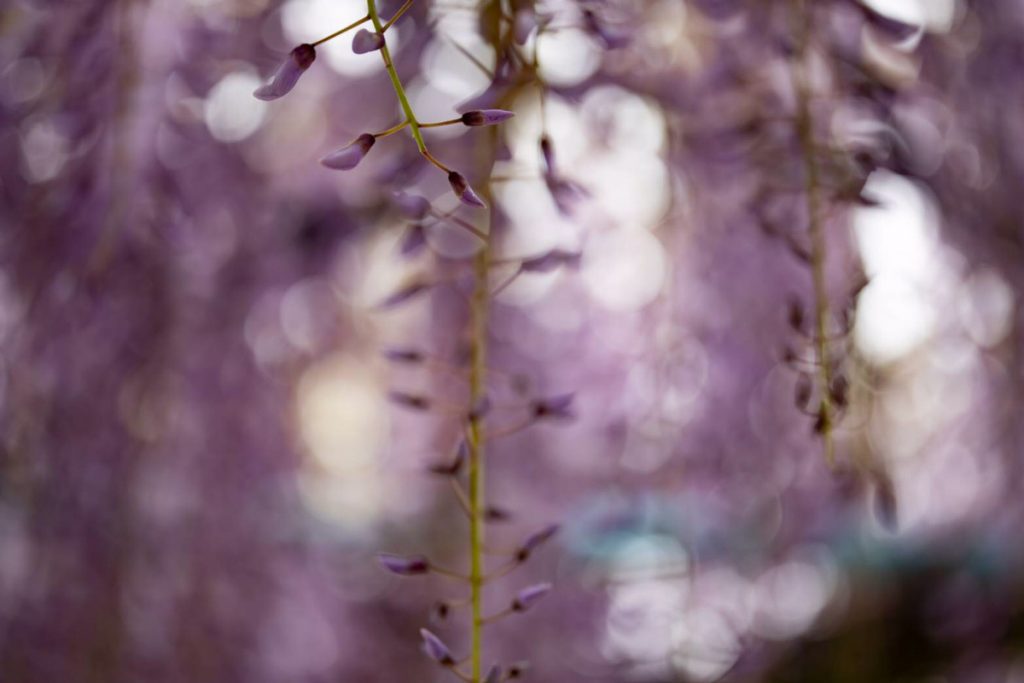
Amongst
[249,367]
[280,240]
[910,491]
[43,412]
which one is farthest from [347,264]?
[910,491]

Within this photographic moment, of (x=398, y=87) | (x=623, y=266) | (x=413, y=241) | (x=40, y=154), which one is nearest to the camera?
(x=398, y=87)

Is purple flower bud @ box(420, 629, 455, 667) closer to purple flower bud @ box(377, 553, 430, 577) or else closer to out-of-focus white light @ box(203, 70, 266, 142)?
purple flower bud @ box(377, 553, 430, 577)

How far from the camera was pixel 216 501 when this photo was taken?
1.46 metres

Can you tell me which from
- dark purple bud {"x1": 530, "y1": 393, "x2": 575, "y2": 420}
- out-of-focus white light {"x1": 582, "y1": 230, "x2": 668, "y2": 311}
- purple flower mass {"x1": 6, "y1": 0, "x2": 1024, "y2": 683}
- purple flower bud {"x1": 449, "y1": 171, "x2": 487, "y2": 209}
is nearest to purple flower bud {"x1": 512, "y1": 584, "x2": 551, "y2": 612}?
purple flower mass {"x1": 6, "y1": 0, "x2": 1024, "y2": 683}

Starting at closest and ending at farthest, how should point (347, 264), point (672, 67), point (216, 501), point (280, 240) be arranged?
point (672, 67) → point (280, 240) → point (216, 501) → point (347, 264)

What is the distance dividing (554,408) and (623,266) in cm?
120

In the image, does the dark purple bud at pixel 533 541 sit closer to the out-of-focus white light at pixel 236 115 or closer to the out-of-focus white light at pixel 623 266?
the out-of-focus white light at pixel 236 115

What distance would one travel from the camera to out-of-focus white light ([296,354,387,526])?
102 inches

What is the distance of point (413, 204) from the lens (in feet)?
1.62

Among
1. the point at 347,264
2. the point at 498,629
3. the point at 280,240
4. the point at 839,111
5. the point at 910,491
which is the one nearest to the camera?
the point at 839,111

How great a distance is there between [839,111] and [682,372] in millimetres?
300

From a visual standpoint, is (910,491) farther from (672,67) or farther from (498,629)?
(672,67)

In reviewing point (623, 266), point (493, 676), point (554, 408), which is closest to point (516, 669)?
Result: point (493, 676)

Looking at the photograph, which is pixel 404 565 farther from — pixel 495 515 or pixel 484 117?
pixel 484 117
